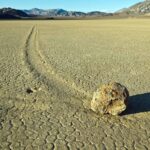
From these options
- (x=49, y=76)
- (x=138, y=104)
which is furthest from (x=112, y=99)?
(x=49, y=76)

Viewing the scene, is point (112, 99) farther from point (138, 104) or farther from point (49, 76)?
point (49, 76)

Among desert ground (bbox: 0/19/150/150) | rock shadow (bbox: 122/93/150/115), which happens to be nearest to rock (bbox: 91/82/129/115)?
desert ground (bbox: 0/19/150/150)

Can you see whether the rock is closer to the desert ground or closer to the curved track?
the desert ground

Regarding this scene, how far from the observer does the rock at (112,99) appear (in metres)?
7.57

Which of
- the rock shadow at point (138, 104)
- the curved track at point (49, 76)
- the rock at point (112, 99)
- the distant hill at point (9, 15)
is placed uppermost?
the rock at point (112, 99)

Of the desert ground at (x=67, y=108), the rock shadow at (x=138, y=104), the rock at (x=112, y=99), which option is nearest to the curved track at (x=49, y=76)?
the desert ground at (x=67, y=108)

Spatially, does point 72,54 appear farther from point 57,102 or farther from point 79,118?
point 79,118

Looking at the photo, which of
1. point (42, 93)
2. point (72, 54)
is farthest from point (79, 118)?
point (72, 54)

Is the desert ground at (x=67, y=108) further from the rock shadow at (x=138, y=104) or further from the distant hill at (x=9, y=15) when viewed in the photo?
the distant hill at (x=9, y=15)

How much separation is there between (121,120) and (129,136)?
77 cm

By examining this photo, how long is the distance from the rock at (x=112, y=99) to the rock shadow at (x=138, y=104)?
32cm

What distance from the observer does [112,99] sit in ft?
24.8

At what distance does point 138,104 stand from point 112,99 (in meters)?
1.20

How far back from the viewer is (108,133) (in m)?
6.89
